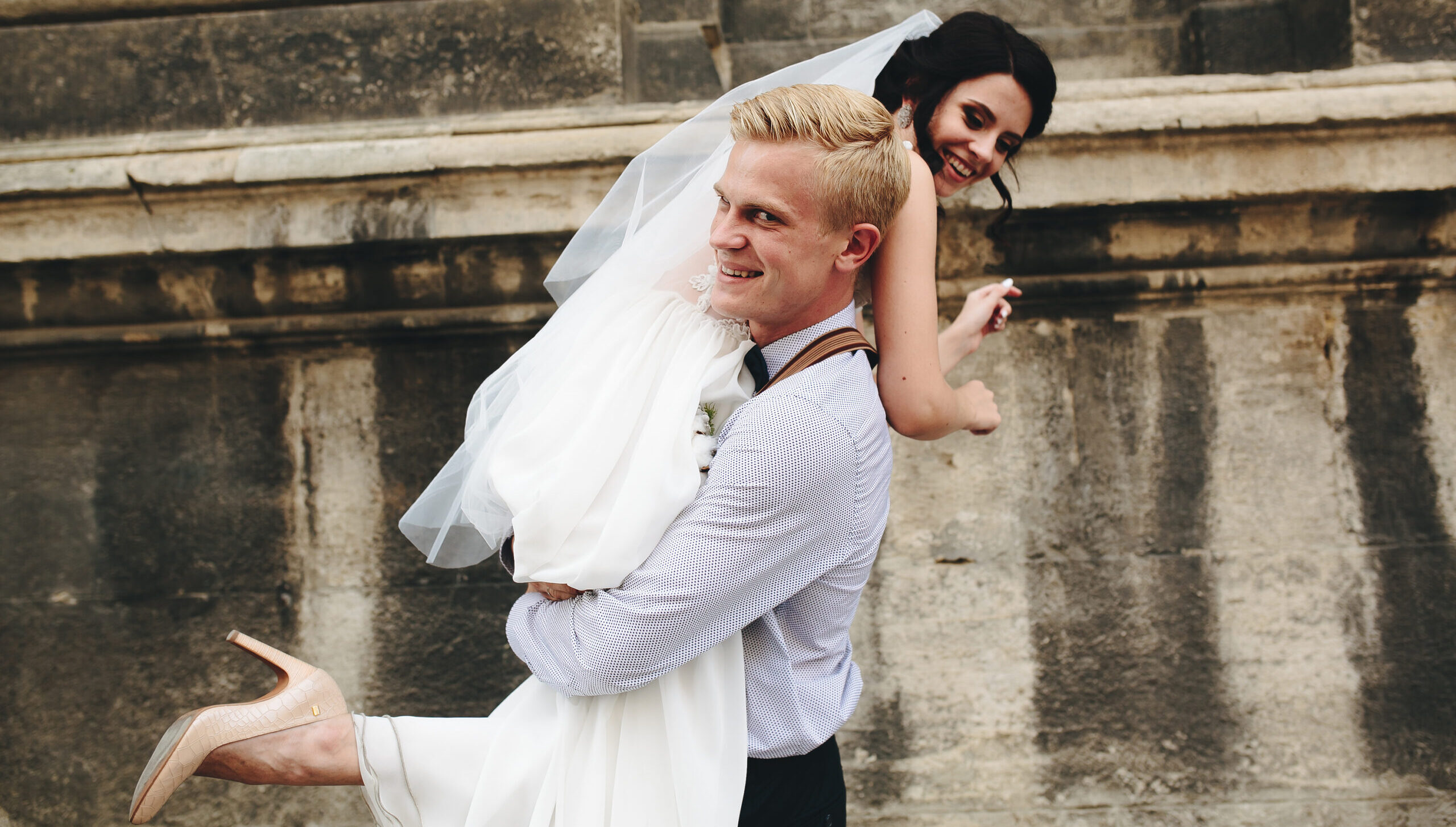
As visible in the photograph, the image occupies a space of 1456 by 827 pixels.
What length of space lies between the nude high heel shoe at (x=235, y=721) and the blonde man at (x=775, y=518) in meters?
0.02

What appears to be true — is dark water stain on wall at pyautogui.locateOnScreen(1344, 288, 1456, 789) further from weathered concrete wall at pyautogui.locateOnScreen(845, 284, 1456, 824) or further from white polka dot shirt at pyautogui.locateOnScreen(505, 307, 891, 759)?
white polka dot shirt at pyautogui.locateOnScreen(505, 307, 891, 759)

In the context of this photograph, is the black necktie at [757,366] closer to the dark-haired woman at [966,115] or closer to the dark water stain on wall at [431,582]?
the dark-haired woman at [966,115]

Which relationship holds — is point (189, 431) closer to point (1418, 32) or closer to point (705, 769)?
point (705, 769)

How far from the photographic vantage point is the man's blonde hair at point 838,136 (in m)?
1.25

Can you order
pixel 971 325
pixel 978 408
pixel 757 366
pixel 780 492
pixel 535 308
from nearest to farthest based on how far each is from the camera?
pixel 780 492
pixel 757 366
pixel 978 408
pixel 971 325
pixel 535 308

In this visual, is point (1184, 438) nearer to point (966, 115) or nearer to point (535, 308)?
point (966, 115)

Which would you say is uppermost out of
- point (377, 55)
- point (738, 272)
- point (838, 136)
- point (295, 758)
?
point (377, 55)

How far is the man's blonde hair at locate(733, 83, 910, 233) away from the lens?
4.09 ft

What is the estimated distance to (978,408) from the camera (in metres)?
1.66

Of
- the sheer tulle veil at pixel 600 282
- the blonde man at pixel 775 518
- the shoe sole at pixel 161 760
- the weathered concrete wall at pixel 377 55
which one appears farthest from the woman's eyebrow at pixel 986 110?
the shoe sole at pixel 161 760

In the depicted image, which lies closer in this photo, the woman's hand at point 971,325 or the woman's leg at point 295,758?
the woman's leg at point 295,758

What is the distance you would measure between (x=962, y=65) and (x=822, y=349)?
2.54 ft

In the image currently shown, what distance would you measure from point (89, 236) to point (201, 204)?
13.2 inches

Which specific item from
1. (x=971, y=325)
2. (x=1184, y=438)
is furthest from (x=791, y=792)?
(x=1184, y=438)
